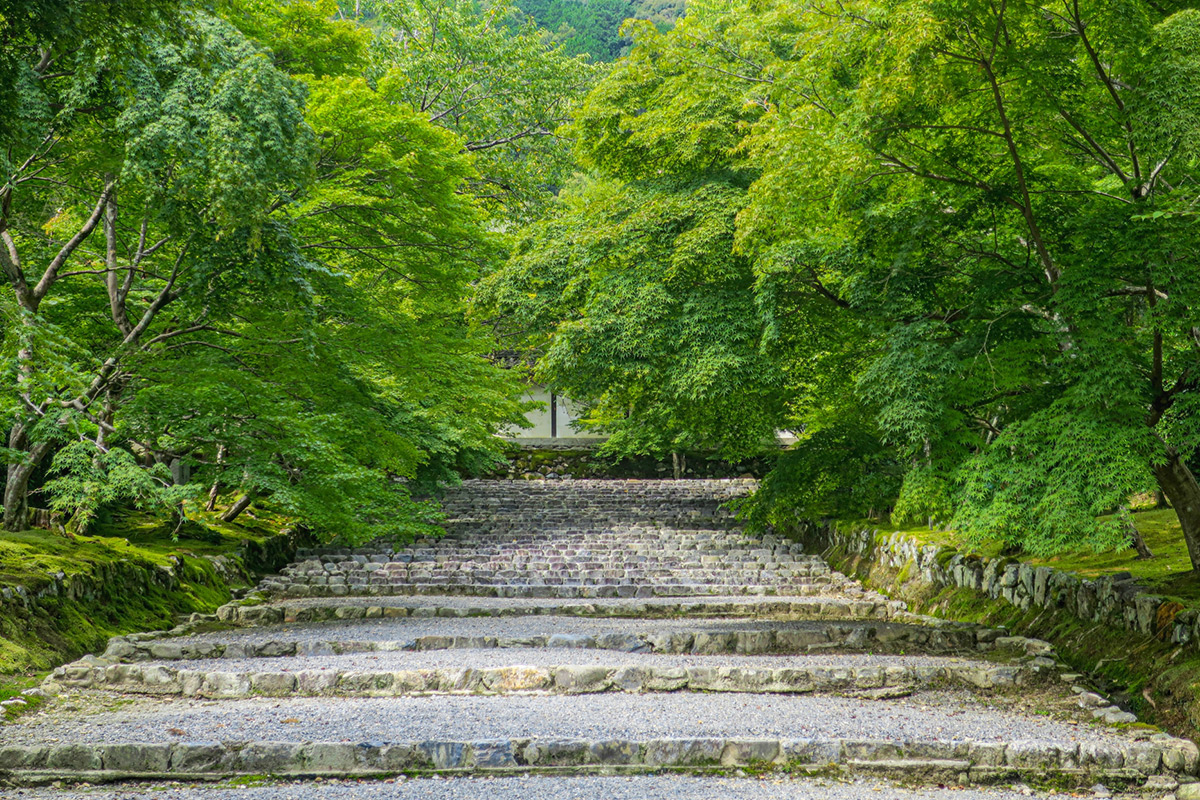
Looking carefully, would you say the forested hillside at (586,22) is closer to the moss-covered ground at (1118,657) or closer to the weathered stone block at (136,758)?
the moss-covered ground at (1118,657)

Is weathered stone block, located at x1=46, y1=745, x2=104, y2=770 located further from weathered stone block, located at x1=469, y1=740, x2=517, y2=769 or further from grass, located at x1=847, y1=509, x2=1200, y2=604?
grass, located at x1=847, y1=509, x2=1200, y2=604

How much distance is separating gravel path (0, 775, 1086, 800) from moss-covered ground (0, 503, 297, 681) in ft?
8.00

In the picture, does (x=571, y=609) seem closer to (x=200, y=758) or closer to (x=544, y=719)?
(x=544, y=719)

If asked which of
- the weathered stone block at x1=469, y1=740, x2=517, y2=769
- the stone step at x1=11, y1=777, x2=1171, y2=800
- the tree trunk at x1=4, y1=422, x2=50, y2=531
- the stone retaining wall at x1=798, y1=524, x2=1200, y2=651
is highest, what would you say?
the tree trunk at x1=4, y1=422, x2=50, y2=531

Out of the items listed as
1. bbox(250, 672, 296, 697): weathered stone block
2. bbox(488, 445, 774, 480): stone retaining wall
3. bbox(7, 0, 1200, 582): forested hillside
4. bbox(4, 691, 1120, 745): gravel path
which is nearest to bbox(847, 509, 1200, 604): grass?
bbox(7, 0, 1200, 582): forested hillside

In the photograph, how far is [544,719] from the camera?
5.34 meters

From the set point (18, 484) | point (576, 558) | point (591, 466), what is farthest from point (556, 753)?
point (591, 466)

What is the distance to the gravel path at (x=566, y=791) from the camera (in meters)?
4.16

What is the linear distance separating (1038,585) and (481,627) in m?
5.39

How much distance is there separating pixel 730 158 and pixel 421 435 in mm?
7332

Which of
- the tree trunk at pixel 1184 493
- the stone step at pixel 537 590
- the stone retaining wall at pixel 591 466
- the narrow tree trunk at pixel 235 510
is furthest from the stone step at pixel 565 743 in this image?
the stone retaining wall at pixel 591 466

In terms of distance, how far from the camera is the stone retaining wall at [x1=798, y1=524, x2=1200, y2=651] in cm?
593

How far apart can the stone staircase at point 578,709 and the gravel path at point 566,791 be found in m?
0.02

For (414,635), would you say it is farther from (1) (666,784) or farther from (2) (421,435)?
(2) (421,435)
